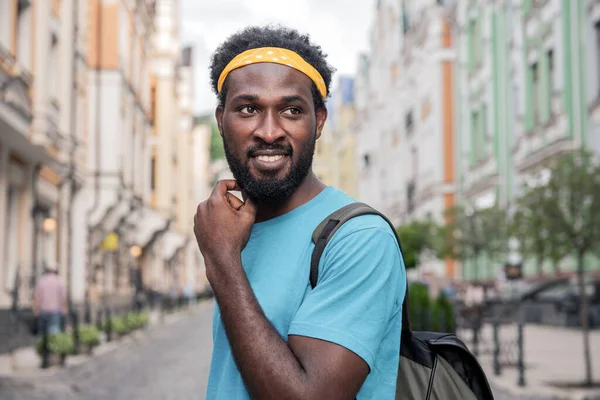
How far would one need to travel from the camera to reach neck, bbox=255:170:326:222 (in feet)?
7.06

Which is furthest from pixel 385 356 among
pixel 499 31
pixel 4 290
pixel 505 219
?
pixel 499 31

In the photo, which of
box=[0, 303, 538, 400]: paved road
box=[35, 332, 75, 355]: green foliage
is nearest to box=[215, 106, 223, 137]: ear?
box=[0, 303, 538, 400]: paved road

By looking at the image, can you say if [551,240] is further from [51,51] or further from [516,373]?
[51,51]

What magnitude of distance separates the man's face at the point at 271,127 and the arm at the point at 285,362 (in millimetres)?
317

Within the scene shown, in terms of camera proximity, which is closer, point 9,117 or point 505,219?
point 9,117

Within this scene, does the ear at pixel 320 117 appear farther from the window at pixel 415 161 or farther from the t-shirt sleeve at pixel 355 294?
the window at pixel 415 161

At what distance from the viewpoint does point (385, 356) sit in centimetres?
198

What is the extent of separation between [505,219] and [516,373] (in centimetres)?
1483

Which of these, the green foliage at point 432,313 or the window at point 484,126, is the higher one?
the window at point 484,126

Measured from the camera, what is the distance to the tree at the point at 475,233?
90.6ft

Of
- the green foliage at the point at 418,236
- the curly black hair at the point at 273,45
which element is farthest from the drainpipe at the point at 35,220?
the curly black hair at the point at 273,45

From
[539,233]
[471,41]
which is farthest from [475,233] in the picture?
[539,233]

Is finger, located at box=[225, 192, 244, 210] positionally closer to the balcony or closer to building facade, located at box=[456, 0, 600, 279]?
building facade, located at box=[456, 0, 600, 279]

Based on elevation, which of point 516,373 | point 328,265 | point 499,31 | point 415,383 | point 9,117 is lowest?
point 516,373
